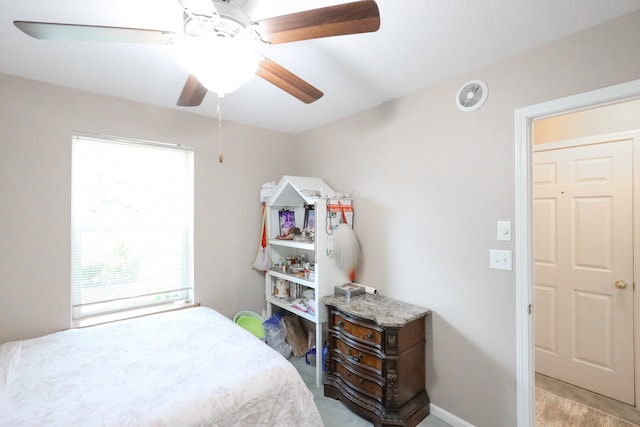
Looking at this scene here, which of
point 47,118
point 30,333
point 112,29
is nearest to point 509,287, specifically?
point 112,29

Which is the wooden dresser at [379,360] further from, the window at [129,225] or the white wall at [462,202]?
the window at [129,225]

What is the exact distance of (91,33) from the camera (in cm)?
102

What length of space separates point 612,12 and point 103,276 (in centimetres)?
355

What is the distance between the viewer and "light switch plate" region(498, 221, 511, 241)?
169 centimetres

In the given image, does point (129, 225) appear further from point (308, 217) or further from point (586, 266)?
point (586, 266)

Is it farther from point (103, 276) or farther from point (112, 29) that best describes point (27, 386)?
point (112, 29)

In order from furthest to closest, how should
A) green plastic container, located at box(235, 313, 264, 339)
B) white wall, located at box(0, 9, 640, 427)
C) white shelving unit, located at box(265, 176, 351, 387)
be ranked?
green plastic container, located at box(235, 313, 264, 339) → white shelving unit, located at box(265, 176, 351, 387) → white wall, located at box(0, 9, 640, 427)

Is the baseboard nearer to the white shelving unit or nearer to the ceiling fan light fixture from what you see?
the white shelving unit

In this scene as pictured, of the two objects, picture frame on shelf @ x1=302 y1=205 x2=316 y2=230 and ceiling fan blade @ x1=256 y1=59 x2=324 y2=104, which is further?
picture frame on shelf @ x1=302 y1=205 x2=316 y2=230

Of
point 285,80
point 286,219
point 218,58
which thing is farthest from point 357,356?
point 218,58

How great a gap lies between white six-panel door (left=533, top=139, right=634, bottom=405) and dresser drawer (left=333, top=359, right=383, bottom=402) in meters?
1.76

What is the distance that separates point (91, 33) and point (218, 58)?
0.48 m

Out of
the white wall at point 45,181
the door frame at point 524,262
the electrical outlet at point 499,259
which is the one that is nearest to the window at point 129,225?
the white wall at point 45,181

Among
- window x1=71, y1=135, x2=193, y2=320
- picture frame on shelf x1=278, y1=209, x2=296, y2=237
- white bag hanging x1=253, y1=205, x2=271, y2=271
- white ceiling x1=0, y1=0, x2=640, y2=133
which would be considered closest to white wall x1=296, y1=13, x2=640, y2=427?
white ceiling x1=0, y1=0, x2=640, y2=133
